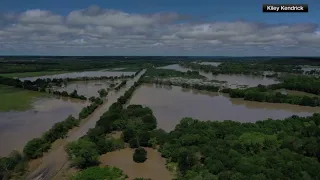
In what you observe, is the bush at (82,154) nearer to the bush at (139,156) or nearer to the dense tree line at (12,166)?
the bush at (139,156)

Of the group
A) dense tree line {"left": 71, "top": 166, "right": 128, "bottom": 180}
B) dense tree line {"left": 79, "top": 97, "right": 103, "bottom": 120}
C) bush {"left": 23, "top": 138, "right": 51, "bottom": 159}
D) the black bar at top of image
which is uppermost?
the black bar at top of image

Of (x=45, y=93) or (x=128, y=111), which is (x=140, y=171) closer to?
(x=128, y=111)

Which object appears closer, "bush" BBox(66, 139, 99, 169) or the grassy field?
"bush" BBox(66, 139, 99, 169)

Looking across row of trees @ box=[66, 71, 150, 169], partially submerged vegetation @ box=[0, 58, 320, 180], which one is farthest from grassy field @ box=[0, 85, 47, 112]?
row of trees @ box=[66, 71, 150, 169]

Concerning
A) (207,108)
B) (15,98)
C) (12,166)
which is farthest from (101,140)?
(15,98)

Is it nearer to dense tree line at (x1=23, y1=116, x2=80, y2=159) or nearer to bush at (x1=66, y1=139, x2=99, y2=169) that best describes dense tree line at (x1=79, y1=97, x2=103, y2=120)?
dense tree line at (x1=23, y1=116, x2=80, y2=159)

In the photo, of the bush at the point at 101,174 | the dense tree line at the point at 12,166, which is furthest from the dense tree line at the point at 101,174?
the dense tree line at the point at 12,166

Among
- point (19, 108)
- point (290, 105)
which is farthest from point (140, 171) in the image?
point (290, 105)
